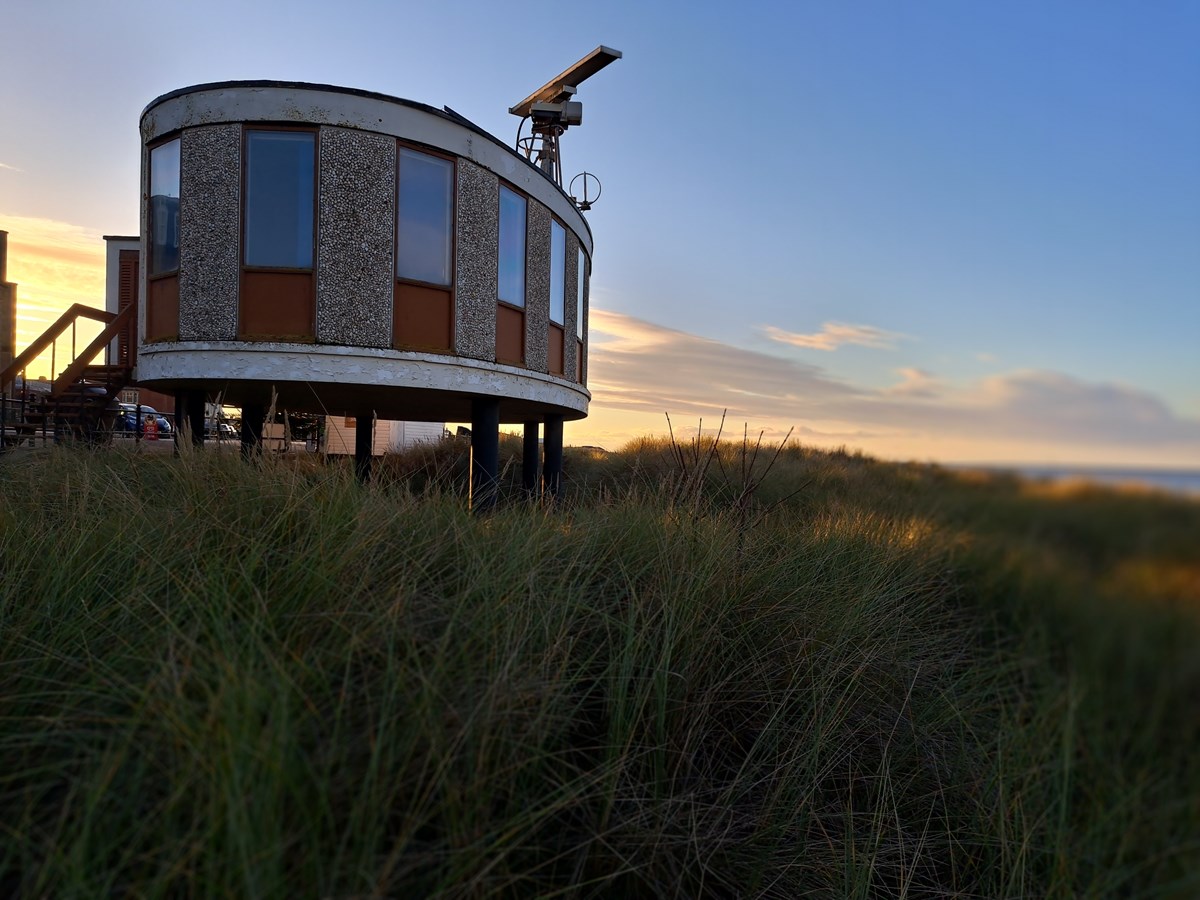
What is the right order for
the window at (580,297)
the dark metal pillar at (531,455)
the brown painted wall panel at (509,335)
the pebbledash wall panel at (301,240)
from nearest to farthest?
the pebbledash wall panel at (301,240), the brown painted wall panel at (509,335), the window at (580,297), the dark metal pillar at (531,455)

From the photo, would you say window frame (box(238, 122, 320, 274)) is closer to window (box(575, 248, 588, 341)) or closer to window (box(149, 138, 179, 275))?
window (box(149, 138, 179, 275))

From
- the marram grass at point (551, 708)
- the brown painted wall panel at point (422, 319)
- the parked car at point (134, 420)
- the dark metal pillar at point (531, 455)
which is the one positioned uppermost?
the brown painted wall panel at point (422, 319)

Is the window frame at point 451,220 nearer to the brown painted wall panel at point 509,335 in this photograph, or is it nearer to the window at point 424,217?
the window at point 424,217

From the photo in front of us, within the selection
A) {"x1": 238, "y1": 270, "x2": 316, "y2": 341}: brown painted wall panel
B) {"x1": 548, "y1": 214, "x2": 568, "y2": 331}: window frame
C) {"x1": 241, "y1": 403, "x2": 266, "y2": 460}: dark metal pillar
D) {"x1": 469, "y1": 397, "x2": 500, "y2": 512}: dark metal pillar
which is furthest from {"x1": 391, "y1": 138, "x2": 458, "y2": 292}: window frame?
{"x1": 241, "y1": 403, "x2": 266, "y2": 460}: dark metal pillar

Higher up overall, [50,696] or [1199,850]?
[1199,850]

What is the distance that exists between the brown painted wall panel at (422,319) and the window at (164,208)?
8.43 feet

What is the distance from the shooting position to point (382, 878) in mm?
1498

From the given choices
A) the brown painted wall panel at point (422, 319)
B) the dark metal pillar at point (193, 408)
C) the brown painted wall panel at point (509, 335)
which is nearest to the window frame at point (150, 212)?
the dark metal pillar at point (193, 408)

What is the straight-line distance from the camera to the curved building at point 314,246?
290 inches

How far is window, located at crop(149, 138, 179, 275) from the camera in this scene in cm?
789

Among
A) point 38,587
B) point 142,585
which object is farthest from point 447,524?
point 38,587

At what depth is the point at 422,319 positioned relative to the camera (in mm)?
7941

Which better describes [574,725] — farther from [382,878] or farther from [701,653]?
[382,878]

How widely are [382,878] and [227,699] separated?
0.58 m
